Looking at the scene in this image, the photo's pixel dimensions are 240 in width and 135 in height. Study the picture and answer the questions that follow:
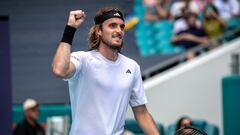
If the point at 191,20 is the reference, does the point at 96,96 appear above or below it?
below

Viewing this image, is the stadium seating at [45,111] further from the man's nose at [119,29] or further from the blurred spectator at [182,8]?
the man's nose at [119,29]

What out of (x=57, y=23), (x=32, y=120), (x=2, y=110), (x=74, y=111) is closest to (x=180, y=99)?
(x=32, y=120)

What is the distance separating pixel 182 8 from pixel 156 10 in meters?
0.35

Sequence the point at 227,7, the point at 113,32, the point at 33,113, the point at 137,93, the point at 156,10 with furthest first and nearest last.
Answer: the point at 227,7, the point at 156,10, the point at 33,113, the point at 137,93, the point at 113,32

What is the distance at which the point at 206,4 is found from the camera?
11000 millimetres

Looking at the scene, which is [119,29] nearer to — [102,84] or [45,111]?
[102,84]

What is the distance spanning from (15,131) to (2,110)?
131 inches

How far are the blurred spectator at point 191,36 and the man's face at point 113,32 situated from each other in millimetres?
6138

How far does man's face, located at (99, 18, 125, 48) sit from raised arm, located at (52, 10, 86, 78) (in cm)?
28

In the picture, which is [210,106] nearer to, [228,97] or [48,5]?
[228,97]

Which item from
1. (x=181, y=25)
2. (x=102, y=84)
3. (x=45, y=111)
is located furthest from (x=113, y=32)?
(x=181, y=25)

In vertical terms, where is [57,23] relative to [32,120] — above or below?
above

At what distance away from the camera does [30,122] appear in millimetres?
9531

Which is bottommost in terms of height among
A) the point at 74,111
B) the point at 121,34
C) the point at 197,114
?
the point at 197,114
